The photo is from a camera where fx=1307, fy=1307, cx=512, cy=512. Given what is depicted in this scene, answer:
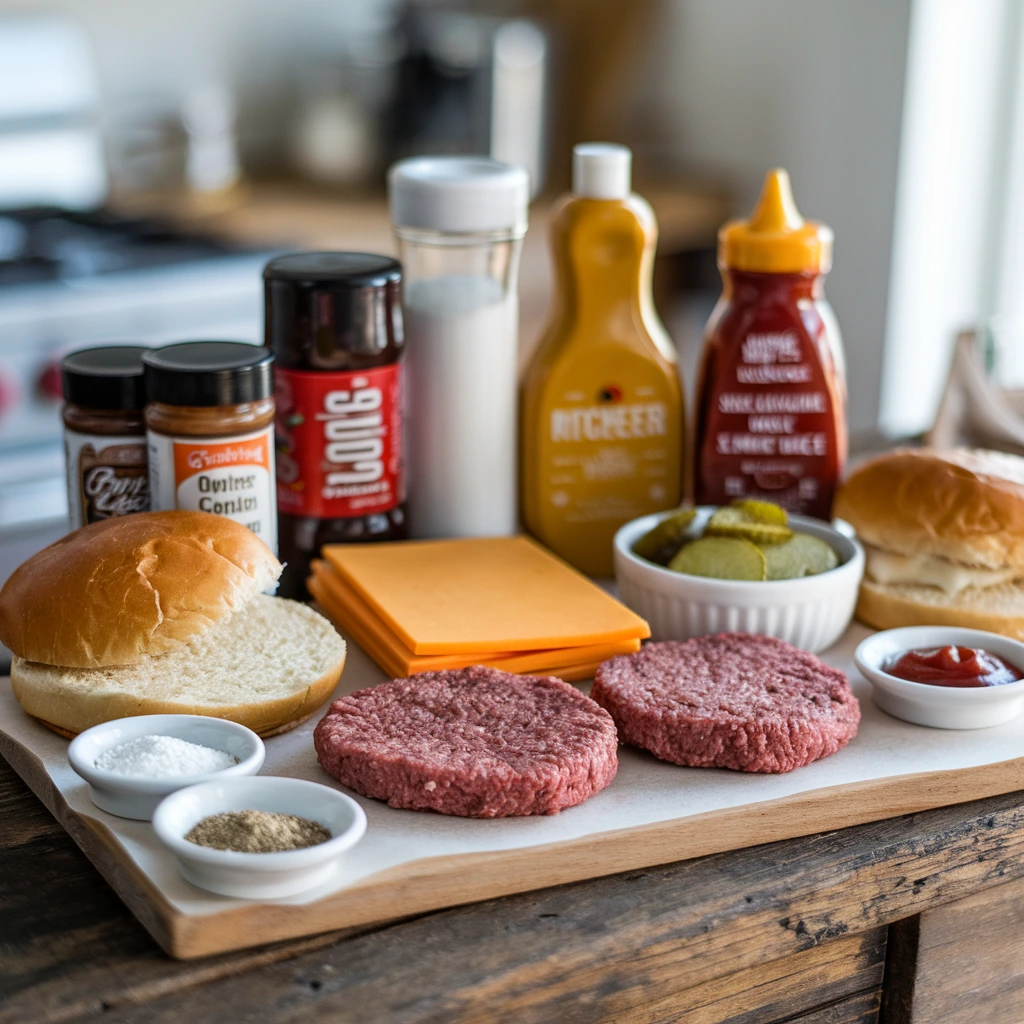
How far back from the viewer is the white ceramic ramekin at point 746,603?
1.04m

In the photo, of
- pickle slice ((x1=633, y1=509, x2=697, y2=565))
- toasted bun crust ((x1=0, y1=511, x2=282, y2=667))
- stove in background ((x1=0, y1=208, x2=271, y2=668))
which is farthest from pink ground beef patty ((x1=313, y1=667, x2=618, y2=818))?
stove in background ((x1=0, y1=208, x2=271, y2=668))

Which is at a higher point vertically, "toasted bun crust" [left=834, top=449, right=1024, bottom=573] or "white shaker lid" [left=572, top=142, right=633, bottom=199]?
"white shaker lid" [left=572, top=142, right=633, bottom=199]

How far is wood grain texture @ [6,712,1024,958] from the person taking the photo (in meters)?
0.72

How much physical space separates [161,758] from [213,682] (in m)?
0.13

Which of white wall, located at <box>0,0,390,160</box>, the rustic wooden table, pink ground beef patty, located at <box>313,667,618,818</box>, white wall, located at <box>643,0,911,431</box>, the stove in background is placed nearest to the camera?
the rustic wooden table

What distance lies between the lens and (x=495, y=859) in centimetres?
77

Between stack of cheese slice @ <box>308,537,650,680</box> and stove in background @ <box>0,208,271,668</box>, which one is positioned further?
stove in background @ <box>0,208,271,668</box>

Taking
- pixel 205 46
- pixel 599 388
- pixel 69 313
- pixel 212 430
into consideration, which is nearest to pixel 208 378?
pixel 212 430

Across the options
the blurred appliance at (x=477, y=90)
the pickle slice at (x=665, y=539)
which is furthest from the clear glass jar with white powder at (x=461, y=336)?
the blurred appliance at (x=477, y=90)

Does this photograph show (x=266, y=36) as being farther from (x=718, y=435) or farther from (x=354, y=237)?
(x=718, y=435)

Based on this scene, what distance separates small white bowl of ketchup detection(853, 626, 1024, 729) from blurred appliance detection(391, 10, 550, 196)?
7.61 feet

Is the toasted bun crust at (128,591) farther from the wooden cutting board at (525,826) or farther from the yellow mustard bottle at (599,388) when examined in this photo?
the yellow mustard bottle at (599,388)

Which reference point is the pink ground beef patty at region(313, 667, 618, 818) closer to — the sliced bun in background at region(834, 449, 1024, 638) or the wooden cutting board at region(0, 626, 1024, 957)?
the wooden cutting board at region(0, 626, 1024, 957)

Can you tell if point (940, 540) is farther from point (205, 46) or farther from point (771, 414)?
point (205, 46)
